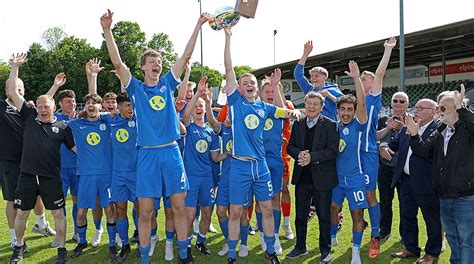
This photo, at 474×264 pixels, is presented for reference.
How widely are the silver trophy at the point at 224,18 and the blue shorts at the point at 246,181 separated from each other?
5.42 ft

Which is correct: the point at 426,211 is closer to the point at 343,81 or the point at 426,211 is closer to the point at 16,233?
the point at 16,233

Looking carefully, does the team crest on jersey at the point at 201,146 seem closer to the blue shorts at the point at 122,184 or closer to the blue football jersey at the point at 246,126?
the blue football jersey at the point at 246,126

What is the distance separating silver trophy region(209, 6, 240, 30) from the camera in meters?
5.06

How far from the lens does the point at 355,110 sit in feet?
17.5

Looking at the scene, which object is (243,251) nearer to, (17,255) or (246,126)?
(246,126)

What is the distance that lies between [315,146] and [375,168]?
103 cm

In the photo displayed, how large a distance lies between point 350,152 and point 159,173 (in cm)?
238

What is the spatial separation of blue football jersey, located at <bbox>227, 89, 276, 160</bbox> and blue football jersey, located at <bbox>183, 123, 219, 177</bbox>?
0.69 metres

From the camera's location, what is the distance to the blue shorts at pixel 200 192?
547 cm

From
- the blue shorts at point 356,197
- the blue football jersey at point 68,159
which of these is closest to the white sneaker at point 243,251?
the blue shorts at point 356,197

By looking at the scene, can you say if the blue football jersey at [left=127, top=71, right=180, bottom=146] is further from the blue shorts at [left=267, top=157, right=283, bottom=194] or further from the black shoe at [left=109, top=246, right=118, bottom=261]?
the black shoe at [left=109, top=246, right=118, bottom=261]

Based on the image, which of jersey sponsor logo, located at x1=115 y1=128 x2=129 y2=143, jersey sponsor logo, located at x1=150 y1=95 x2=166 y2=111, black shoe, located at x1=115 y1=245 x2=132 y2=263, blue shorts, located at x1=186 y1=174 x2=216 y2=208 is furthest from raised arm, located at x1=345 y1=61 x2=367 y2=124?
black shoe, located at x1=115 y1=245 x2=132 y2=263

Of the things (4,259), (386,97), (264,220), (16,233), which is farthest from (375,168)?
(386,97)

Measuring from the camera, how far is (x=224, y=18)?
5.07 m
